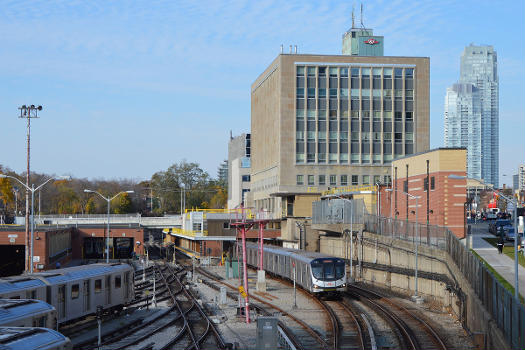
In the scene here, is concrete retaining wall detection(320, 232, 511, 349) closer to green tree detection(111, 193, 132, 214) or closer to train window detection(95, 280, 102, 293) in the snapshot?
train window detection(95, 280, 102, 293)

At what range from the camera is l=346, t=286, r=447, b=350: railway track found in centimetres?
2697

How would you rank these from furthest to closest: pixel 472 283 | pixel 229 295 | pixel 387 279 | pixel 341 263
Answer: pixel 387 279, pixel 229 295, pixel 341 263, pixel 472 283

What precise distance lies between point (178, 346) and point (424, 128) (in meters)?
74.2

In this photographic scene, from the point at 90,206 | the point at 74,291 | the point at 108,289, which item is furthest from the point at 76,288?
the point at 90,206

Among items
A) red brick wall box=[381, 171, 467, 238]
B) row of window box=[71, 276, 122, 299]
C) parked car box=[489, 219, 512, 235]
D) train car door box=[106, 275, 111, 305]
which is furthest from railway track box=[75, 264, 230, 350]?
parked car box=[489, 219, 512, 235]

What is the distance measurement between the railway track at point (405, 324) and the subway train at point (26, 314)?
544 inches

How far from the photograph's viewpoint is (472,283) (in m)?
29.8

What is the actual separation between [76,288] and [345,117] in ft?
223

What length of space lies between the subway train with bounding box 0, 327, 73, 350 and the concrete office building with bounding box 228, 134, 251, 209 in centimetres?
12202

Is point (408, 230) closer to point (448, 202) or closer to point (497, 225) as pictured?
point (448, 202)

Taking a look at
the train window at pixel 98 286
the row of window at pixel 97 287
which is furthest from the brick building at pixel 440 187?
the train window at pixel 98 286

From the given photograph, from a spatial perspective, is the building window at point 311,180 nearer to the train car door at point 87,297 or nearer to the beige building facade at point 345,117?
the beige building facade at point 345,117

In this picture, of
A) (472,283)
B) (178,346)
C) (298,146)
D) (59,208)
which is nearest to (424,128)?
(298,146)

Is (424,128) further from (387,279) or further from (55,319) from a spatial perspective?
(55,319)
